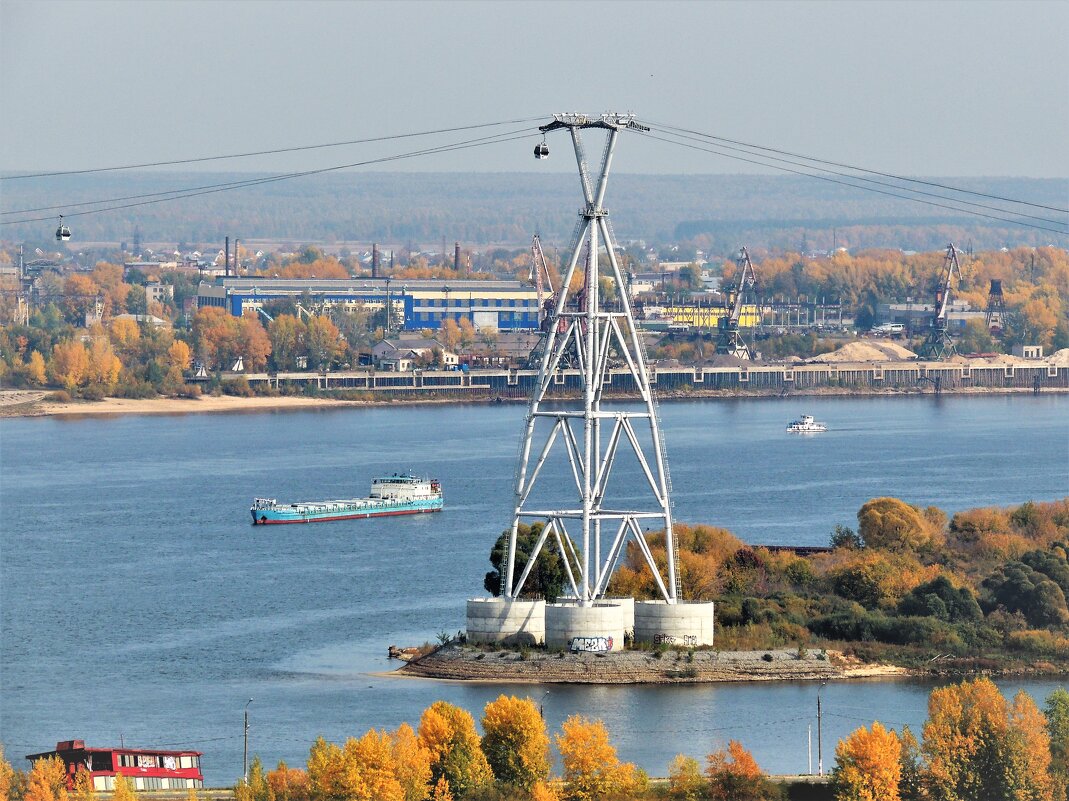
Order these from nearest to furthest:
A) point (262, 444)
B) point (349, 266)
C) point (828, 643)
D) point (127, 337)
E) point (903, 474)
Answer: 1. point (828, 643)
2. point (903, 474)
3. point (262, 444)
4. point (127, 337)
5. point (349, 266)

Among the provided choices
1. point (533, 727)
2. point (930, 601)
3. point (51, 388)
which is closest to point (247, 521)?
point (930, 601)

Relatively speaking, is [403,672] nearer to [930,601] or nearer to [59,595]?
[930,601]

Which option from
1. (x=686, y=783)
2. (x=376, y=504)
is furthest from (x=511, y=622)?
(x=376, y=504)

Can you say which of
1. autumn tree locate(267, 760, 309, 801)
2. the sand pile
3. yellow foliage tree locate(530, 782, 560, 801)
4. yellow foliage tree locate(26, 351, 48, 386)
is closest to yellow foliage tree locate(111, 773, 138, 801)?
autumn tree locate(267, 760, 309, 801)

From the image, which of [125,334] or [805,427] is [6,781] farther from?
[125,334]

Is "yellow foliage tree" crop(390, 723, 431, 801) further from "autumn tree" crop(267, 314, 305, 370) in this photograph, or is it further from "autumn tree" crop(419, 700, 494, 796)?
"autumn tree" crop(267, 314, 305, 370)

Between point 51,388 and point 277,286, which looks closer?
point 51,388
